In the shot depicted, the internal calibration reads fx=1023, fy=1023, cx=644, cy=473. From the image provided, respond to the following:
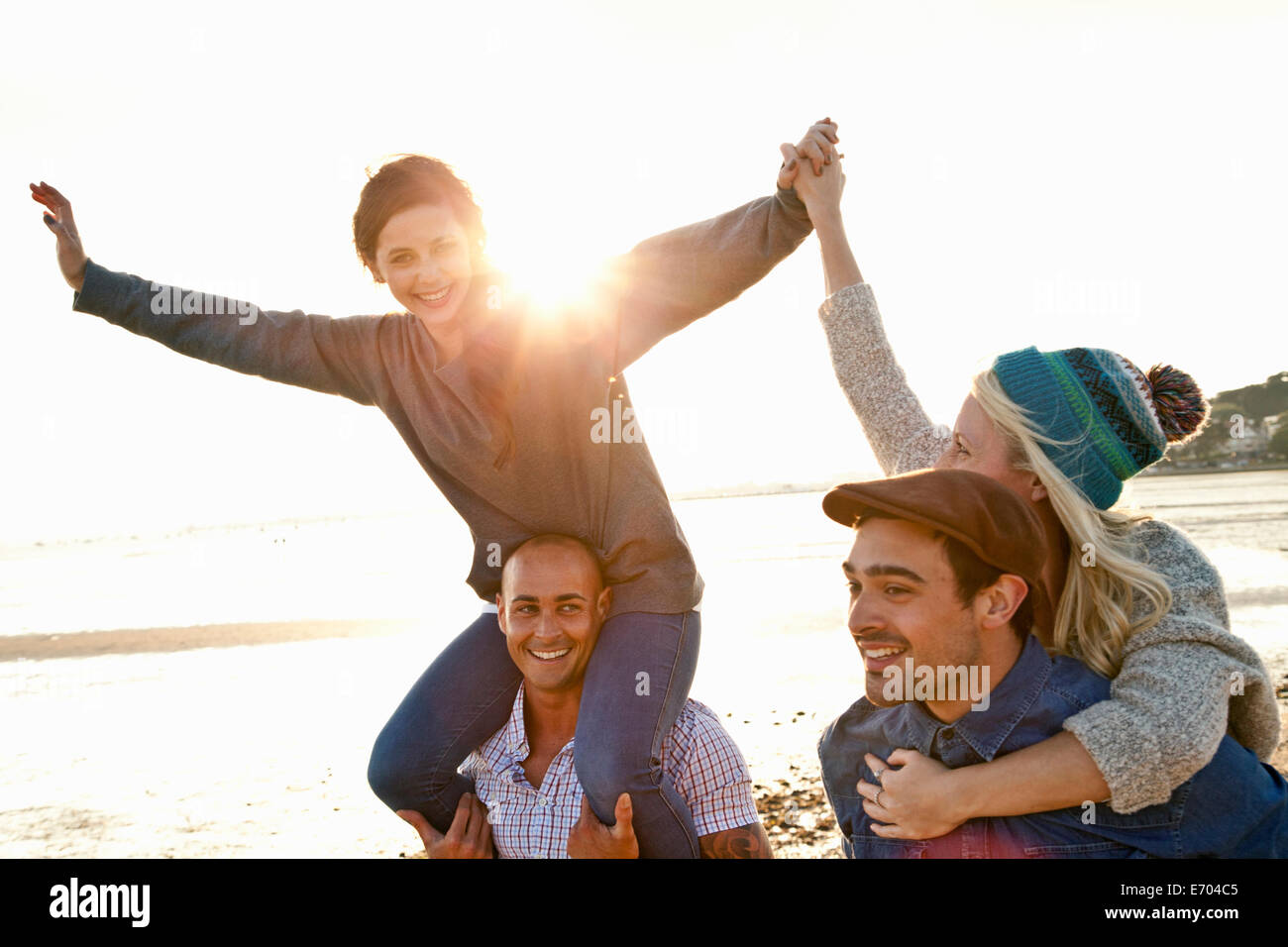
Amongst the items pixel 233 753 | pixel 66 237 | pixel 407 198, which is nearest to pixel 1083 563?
pixel 407 198

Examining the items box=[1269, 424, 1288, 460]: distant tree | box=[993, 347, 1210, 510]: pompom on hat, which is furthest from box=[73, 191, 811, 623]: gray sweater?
box=[1269, 424, 1288, 460]: distant tree

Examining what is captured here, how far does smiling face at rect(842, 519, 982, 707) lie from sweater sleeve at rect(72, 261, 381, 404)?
212 cm

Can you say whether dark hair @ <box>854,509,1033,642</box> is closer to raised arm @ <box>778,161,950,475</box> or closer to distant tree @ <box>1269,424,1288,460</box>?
raised arm @ <box>778,161,950,475</box>

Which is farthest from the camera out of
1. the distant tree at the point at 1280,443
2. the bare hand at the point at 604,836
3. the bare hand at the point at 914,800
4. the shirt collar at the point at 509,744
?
the distant tree at the point at 1280,443

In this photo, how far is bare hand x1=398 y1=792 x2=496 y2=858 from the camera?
3869mm

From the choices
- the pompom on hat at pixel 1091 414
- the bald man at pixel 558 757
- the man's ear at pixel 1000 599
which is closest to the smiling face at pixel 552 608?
the bald man at pixel 558 757

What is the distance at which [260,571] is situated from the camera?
27.8 m

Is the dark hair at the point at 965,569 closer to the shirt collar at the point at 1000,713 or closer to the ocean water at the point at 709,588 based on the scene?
the shirt collar at the point at 1000,713

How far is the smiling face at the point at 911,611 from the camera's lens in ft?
9.44

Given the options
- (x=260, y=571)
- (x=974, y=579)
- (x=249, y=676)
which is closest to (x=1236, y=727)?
(x=974, y=579)

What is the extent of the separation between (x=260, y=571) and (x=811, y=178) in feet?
88.5

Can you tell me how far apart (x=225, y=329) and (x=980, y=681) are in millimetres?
3002

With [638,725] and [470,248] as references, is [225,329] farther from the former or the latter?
[638,725]

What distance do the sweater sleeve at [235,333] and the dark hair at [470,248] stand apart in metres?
0.34
